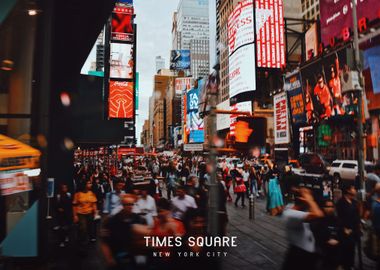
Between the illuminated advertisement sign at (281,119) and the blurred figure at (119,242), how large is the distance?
31.9m

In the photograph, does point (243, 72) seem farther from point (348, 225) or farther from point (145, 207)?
point (348, 225)

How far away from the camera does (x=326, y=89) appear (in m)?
26.6

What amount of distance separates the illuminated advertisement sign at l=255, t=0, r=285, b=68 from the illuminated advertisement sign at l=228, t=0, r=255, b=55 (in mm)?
1166

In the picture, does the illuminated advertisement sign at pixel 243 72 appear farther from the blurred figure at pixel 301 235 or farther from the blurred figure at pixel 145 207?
the blurred figure at pixel 301 235

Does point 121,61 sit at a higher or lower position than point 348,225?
higher

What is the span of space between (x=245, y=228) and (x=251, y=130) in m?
6.24

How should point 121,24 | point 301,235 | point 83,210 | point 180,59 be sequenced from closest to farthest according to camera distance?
point 301,235, point 83,210, point 121,24, point 180,59

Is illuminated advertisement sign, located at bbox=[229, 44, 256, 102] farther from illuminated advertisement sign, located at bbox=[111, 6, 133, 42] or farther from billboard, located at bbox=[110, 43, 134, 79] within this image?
billboard, located at bbox=[110, 43, 134, 79]

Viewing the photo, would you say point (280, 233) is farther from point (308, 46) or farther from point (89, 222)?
point (308, 46)

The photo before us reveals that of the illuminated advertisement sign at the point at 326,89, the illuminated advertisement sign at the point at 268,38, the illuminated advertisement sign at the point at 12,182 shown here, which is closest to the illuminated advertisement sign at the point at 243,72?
the illuminated advertisement sign at the point at 268,38

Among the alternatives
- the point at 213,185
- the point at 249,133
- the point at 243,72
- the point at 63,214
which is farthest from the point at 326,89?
the point at 243,72

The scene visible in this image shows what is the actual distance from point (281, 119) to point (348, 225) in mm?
31162

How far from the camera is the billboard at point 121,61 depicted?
23.5 m

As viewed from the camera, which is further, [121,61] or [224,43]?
[224,43]
